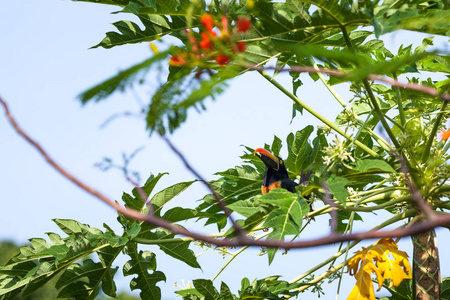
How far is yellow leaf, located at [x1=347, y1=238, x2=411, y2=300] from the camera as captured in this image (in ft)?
8.96

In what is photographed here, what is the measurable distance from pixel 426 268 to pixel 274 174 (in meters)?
1.00

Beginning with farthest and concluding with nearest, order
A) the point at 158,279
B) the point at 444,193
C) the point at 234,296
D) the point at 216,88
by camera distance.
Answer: the point at 158,279 < the point at 234,296 < the point at 444,193 < the point at 216,88

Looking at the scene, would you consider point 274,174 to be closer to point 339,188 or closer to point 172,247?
point 172,247

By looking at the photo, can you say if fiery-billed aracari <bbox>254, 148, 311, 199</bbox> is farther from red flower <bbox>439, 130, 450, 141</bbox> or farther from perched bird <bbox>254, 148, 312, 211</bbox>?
red flower <bbox>439, 130, 450, 141</bbox>

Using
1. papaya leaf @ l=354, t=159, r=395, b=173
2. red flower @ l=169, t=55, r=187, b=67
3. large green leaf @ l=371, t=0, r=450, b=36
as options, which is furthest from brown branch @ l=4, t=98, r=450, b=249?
papaya leaf @ l=354, t=159, r=395, b=173

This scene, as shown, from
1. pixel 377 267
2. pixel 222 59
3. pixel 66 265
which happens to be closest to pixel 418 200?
pixel 222 59

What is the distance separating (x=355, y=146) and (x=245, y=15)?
1.17m

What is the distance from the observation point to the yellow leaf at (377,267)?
2.73 meters

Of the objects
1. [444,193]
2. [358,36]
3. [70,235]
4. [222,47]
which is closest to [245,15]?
[358,36]

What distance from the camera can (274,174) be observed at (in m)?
3.17

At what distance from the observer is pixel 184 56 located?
1.11 metres

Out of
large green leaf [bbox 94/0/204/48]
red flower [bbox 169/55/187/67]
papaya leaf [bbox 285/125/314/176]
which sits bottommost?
red flower [bbox 169/55/187/67]

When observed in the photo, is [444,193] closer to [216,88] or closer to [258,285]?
[258,285]

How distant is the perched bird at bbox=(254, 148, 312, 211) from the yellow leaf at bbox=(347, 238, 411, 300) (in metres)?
0.55
